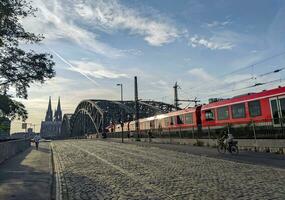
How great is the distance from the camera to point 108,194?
32.0 feet

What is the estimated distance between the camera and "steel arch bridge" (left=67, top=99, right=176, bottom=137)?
362ft

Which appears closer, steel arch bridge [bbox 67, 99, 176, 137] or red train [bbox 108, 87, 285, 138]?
red train [bbox 108, 87, 285, 138]

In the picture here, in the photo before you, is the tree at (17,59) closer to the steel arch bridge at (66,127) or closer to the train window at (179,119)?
the train window at (179,119)

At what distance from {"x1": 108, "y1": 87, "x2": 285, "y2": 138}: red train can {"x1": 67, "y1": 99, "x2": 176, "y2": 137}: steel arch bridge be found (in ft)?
211

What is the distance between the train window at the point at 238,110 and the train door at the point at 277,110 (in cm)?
385

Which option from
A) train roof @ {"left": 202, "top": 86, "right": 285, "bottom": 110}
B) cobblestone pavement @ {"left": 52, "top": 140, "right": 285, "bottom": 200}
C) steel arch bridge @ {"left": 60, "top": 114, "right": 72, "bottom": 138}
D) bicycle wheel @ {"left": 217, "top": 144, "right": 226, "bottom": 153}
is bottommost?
cobblestone pavement @ {"left": 52, "top": 140, "right": 285, "bottom": 200}

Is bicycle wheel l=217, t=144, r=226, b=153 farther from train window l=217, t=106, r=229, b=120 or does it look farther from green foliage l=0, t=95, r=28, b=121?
green foliage l=0, t=95, r=28, b=121

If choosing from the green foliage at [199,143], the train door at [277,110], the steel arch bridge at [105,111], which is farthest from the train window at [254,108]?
the steel arch bridge at [105,111]

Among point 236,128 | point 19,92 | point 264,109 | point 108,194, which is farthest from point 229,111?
point 108,194

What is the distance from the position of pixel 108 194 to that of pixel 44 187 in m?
2.82

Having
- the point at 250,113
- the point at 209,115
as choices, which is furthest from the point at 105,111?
the point at 250,113

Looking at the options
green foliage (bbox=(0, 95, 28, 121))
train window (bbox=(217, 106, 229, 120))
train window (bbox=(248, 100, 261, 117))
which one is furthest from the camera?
green foliage (bbox=(0, 95, 28, 121))

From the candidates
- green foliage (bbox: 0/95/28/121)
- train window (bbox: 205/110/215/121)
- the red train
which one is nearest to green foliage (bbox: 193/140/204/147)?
the red train

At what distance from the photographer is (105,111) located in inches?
4257
